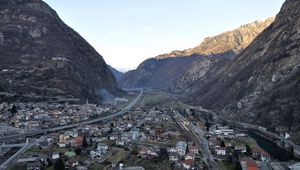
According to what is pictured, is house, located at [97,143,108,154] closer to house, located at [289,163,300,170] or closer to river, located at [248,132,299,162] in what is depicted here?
river, located at [248,132,299,162]

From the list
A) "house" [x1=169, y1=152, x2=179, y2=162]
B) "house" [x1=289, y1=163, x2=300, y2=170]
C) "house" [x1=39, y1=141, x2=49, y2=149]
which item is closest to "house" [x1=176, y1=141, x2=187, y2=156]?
"house" [x1=169, y1=152, x2=179, y2=162]

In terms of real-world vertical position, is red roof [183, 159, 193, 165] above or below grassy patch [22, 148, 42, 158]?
above

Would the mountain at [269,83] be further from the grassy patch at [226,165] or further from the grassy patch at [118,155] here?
the grassy patch at [118,155]

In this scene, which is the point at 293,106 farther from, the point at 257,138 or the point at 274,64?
the point at 274,64

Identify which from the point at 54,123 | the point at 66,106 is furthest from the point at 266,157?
the point at 66,106

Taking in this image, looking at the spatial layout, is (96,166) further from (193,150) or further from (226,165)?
(226,165)

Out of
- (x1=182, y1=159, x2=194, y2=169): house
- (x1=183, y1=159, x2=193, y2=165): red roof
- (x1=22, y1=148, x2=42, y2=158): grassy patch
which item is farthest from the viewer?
(x1=22, y1=148, x2=42, y2=158): grassy patch

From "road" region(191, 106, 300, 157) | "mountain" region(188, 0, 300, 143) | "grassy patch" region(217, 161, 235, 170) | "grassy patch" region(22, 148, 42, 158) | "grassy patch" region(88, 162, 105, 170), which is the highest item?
"mountain" region(188, 0, 300, 143)
